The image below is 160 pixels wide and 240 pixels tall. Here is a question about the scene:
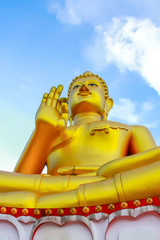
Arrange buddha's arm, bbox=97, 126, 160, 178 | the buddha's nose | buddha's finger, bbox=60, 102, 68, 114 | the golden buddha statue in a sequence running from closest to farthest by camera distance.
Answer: the golden buddha statue
buddha's arm, bbox=97, 126, 160, 178
buddha's finger, bbox=60, 102, 68, 114
the buddha's nose

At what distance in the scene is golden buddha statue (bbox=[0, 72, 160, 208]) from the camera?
2.37 meters

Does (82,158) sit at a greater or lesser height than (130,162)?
greater

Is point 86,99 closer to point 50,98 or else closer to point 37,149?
point 50,98

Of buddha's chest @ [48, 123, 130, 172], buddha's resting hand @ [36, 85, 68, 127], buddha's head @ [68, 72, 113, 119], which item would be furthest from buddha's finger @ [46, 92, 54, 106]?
buddha's head @ [68, 72, 113, 119]

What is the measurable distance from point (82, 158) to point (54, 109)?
2.40 feet

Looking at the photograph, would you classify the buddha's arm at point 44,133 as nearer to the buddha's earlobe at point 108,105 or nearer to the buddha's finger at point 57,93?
the buddha's finger at point 57,93

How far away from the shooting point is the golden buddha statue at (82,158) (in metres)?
2.37

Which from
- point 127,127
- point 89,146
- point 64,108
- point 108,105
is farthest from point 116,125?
point 108,105

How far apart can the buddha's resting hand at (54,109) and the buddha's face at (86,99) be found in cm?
82

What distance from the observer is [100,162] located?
13.0 feet

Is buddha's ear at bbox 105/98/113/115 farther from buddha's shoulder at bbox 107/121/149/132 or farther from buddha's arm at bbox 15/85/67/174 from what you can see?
buddha's arm at bbox 15/85/67/174

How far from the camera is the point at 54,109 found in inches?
146

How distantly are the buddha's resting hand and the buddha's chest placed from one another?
55 centimetres

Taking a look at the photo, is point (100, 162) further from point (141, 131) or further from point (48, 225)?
point (48, 225)
